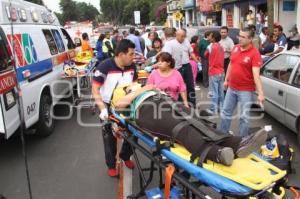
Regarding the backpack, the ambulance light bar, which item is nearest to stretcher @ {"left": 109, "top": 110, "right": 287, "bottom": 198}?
the backpack

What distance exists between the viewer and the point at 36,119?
6020 millimetres

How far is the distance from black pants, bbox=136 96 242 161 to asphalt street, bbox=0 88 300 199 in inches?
50.9

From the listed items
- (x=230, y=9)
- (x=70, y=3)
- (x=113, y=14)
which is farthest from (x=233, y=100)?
(x=113, y=14)

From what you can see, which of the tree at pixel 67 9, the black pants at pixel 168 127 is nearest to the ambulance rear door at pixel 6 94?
the black pants at pixel 168 127

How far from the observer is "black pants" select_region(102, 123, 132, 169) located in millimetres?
4586

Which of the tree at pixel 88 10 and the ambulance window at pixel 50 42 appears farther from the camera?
the tree at pixel 88 10

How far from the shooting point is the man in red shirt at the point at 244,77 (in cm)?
498

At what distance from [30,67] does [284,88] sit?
4092 mm

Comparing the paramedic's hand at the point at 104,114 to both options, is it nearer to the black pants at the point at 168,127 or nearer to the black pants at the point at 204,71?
the black pants at the point at 168,127

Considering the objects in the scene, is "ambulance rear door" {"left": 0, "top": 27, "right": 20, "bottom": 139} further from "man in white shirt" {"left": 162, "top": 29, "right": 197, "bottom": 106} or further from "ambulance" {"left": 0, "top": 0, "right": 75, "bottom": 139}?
"man in white shirt" {"left": 162, "top": 29, "right": 197, "bottom": 106}

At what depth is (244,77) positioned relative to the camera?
5180 millimetres

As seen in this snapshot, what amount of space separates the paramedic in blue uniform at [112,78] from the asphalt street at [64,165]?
0.50 metres

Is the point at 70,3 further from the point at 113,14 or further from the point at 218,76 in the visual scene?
the point at 218,76

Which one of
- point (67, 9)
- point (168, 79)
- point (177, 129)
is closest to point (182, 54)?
point (168, 79)
